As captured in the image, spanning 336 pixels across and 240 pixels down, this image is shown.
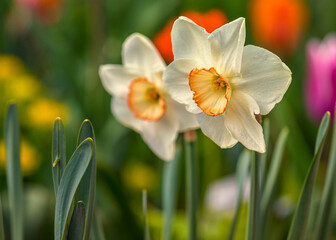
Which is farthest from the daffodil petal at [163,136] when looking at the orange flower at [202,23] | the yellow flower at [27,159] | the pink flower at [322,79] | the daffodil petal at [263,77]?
the yellow flower at [27,159]

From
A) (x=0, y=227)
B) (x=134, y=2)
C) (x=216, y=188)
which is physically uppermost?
(x=134, y=2)

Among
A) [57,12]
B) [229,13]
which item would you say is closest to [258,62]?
[229,13]

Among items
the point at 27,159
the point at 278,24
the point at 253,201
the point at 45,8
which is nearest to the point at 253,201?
the point at 253,201

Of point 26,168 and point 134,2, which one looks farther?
point 134,2

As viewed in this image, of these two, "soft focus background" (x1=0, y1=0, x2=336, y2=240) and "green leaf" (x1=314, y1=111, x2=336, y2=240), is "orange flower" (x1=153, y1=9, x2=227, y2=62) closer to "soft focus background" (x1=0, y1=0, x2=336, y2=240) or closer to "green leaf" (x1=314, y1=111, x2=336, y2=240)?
"soft focus background" (x1=0, y1=0, x2=336, y2=240)

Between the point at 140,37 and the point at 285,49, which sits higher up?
the point at 140,37

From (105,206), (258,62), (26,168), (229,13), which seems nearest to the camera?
(258,62)

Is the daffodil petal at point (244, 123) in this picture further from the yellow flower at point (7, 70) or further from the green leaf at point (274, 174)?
the yellow flower at point (7, 70)

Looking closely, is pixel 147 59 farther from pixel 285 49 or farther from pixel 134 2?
pixel 134 2
